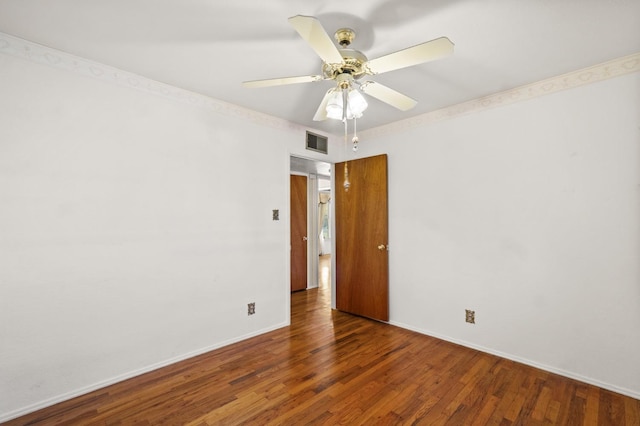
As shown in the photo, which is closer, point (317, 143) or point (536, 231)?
point (536, 231)

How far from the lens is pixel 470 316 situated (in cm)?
287

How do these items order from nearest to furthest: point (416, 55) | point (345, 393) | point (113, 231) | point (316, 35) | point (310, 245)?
point (316, 35) < point (416, 55) < point (345, 393) < point (113, 231) < point (310, 245)

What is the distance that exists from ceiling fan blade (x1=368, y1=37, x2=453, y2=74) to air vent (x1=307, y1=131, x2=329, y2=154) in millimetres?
2106

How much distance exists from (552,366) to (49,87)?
14.6ft

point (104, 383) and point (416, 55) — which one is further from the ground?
point (416, 55)

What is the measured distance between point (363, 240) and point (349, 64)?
8.07 ft

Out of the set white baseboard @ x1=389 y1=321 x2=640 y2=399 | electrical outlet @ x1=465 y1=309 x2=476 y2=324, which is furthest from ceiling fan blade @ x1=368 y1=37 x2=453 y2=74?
white baseboard @ x1=389 y1=321 x2=640 y2=399

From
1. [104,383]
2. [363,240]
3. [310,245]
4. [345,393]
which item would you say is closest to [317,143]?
[363,240]

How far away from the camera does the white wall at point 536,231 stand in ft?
7.06

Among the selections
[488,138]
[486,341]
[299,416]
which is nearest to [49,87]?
[299,416]

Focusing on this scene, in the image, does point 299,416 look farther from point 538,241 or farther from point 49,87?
point 49,87

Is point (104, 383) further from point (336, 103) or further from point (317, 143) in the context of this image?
point (317, 143)

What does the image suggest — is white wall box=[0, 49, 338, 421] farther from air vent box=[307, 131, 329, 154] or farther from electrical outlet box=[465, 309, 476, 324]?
electrical outlet box=[465, 309, 476, 324]

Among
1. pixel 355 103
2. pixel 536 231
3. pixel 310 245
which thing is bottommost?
pixel 310 245
